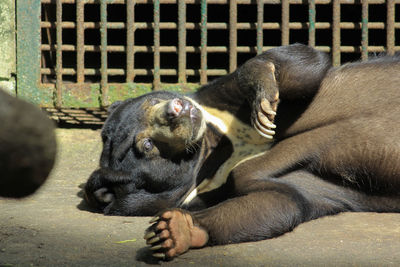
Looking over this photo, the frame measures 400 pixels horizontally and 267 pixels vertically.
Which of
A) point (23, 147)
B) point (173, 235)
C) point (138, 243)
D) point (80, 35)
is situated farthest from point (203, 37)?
point (23, 147)

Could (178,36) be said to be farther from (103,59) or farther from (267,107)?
(267,107)

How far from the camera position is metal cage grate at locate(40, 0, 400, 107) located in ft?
16.7

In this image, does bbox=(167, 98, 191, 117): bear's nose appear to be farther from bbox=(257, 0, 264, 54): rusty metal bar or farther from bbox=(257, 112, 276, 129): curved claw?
A: bbox=(257, 0, 264, 54): rusty metal bar

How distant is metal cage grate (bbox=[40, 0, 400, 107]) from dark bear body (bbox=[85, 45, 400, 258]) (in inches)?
57.2

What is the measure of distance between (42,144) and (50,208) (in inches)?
81.9

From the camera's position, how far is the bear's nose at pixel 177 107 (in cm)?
338

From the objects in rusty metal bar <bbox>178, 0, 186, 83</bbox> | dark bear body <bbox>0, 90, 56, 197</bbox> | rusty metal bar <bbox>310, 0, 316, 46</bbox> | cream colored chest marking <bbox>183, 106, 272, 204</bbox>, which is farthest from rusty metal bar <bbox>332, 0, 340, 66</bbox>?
dark bear body <bbox>0, 90, 56, 197</bbox>

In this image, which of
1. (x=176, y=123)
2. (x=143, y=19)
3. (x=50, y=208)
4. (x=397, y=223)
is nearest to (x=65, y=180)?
(x=50, y=208)

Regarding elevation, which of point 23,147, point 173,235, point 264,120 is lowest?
point 173,235

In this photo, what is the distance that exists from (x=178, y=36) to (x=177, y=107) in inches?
76.7

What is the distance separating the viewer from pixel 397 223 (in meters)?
3.13

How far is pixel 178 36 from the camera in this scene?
206 inches

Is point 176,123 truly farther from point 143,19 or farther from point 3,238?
point 143,19

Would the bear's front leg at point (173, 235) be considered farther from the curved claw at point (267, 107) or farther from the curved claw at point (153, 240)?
the curved claw at point (267, 107)
